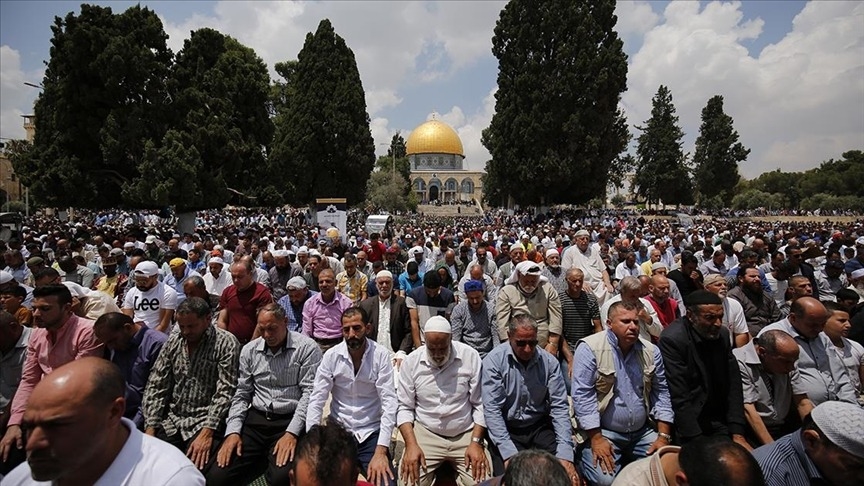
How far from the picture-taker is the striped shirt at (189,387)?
3.46m

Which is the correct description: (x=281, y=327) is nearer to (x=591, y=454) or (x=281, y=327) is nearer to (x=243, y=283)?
(x=243, y=283)

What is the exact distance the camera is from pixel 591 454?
10.9ft

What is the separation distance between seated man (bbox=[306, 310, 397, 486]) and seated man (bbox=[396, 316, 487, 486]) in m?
0.15

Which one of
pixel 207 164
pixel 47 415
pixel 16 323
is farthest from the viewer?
pixel 207 164

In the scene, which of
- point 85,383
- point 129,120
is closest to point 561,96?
point 129,120

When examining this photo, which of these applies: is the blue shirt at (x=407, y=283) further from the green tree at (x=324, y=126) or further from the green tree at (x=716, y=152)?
the green tree at (x=716, y=152)

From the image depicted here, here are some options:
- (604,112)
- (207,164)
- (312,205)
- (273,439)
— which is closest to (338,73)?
(312,205)

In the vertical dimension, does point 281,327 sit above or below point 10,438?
above

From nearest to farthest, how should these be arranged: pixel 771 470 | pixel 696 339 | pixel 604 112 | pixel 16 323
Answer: pixel 771 470
pixel 696 339
pixel 16 323
pixel 604 112

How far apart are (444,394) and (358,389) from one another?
2.27ft

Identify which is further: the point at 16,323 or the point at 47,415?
the point at 16,323

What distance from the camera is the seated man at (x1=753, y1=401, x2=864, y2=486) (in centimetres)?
217

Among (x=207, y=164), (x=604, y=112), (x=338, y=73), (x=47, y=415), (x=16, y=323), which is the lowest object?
(x=16, y=323)

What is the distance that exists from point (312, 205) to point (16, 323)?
26560 mm
